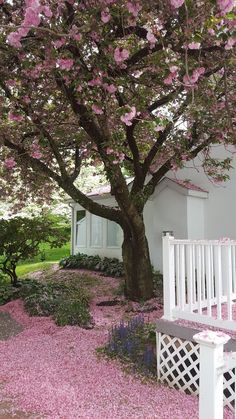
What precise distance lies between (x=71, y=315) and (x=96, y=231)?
28.8 ft

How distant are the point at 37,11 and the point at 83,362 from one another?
4.49 metres

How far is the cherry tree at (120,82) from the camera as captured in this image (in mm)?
4868

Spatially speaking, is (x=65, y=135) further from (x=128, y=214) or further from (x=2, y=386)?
(x=2, y=386)

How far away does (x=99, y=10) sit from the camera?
16.0 ft

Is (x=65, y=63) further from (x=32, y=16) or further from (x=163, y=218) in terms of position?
(x=163, y=218)

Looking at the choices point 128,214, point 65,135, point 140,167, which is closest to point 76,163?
point 65,135

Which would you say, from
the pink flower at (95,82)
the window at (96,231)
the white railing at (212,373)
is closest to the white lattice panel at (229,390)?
the white railing at (212,373)

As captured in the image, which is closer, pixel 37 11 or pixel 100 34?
pixel 37 11

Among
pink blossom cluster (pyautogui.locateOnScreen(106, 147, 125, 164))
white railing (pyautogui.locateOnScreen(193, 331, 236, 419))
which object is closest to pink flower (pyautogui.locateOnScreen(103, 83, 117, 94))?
pink blossom cluster (pyautogui.locateOnScreen(106, 147, 125, 164))

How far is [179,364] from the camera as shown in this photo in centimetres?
473

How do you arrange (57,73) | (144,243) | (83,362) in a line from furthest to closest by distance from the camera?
(144,243) → (57,73) → (83,362)

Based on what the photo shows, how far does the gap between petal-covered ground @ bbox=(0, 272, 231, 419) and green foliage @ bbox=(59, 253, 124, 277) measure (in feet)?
21.5

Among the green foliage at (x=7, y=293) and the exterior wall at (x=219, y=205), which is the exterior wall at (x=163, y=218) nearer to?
the exterior wall at (x=219, y=205)

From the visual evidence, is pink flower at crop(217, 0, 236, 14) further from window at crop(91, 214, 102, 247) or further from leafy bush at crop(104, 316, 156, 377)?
window at crop(91, 214, 102, 247)
